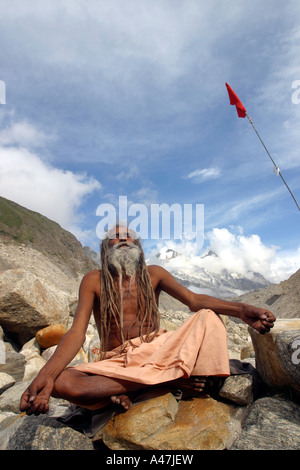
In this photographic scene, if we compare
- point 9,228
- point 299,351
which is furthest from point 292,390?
point 9,228

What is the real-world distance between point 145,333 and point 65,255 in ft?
217

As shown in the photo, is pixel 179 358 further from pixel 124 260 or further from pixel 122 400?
pixel 124 260

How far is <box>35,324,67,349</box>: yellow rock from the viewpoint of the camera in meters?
9.70

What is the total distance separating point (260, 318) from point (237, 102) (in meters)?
12.0

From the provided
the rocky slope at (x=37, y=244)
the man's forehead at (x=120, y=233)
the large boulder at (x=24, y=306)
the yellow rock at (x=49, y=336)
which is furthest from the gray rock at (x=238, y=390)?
the rocky slope at (x=37, y=244)

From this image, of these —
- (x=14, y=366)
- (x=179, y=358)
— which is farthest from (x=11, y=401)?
(x=179, y=358)

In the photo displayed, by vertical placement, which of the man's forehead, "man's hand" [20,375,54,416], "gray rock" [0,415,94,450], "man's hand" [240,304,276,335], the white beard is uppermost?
the man's forehead

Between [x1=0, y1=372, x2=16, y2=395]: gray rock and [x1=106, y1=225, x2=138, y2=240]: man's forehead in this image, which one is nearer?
[x1=106, y1=225, x2=138, y2=240]: man's forehead

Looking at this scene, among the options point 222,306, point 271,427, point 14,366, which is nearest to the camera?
point 271,427

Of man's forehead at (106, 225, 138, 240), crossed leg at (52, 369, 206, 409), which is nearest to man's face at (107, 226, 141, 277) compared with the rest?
man's forehead at (106, 225, 138, 240)

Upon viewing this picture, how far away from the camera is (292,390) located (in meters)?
3.57

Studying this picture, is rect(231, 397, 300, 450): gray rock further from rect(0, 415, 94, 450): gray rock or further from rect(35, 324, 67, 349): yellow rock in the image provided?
rect(35, 324, 67, 349): yellow rock

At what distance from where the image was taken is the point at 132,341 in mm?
4035
